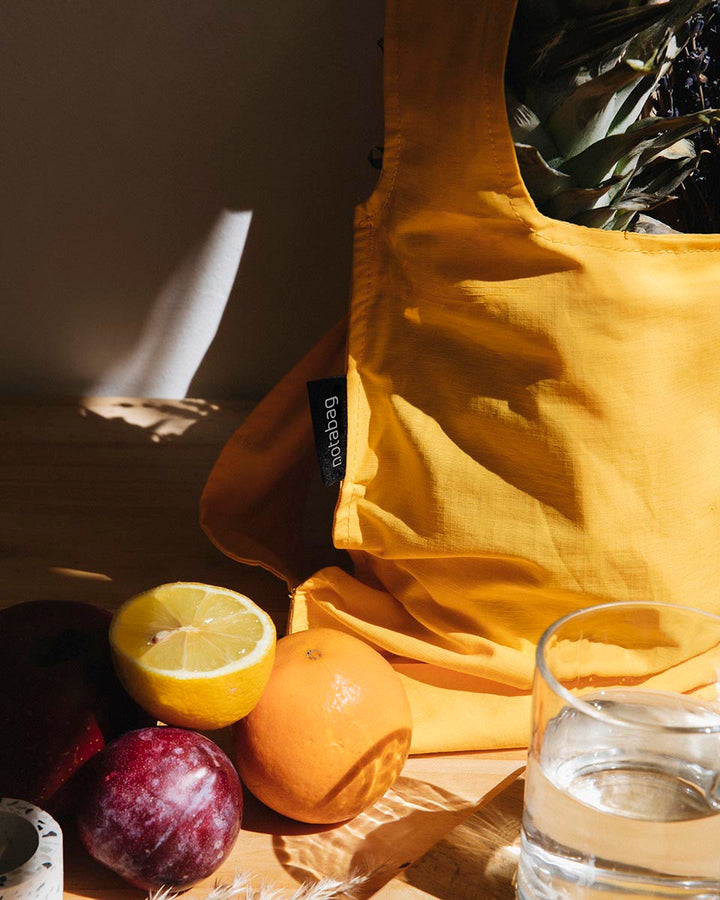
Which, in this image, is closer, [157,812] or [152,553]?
[157,812]

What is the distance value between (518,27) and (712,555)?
0.34m

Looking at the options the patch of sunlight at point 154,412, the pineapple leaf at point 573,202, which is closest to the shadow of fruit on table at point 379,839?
the pineapple leaf at point 573,202

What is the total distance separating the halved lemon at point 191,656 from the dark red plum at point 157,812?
21 millimetres

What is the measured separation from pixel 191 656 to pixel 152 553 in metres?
0.29

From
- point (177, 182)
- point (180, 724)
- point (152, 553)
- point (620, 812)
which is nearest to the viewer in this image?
point (620, 812)

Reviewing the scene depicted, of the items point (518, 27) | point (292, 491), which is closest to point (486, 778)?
point (292, 491)

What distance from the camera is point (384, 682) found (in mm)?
578

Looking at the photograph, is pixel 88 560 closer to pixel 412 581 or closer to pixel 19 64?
pixel 412 581

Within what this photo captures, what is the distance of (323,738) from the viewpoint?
54 cm

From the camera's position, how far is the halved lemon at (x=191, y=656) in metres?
0.53

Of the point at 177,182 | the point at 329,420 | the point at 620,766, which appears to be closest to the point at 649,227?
the point at 329,420

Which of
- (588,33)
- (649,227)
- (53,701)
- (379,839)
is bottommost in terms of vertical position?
(379,839)

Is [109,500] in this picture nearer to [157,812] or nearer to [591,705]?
[157,812]

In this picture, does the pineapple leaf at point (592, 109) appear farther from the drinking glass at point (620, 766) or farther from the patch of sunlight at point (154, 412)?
the patch of sunlight at point (154, 412)
